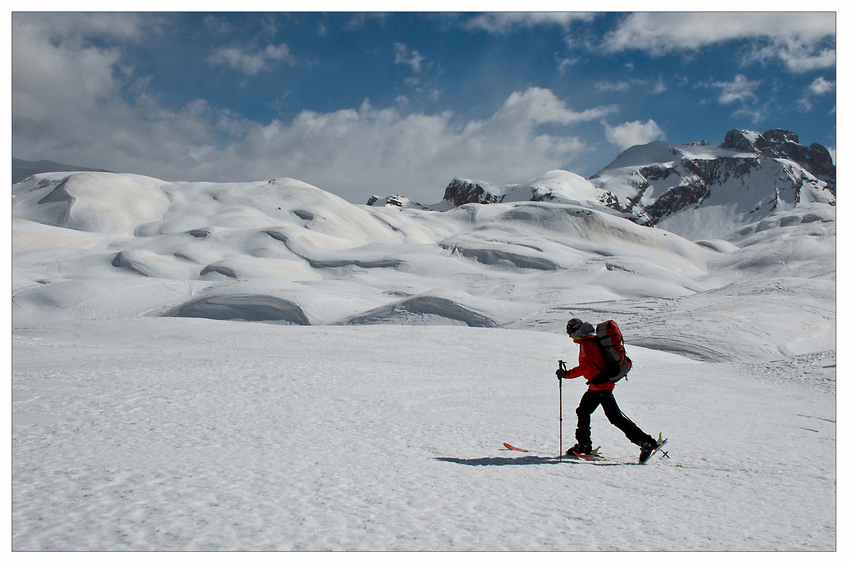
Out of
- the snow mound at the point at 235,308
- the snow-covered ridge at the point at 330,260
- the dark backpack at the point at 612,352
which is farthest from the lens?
the snow mound at the point at 235,308

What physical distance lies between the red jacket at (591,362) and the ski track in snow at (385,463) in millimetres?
730

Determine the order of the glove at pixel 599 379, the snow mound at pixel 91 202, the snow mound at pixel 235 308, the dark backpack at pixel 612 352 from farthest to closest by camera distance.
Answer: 1. the snow mound at pixel 91 202
2. the snow mound at pixel 235 308
3. the glove at pixel 599 379
4. the dark backpack at pixel 612 352

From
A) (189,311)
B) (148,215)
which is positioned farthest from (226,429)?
(148,215)

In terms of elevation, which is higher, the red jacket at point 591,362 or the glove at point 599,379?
the red jacket at point 591,362

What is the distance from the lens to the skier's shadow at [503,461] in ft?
14.2

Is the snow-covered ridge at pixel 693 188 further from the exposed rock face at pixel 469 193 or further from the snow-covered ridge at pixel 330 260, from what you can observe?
the snow-covered ridge at pixel 330 260

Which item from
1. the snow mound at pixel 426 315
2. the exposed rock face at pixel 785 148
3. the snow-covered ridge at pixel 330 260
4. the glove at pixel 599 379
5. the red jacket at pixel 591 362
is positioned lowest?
the snow mound at pixel 426 315

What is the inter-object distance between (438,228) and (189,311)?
1875 inches

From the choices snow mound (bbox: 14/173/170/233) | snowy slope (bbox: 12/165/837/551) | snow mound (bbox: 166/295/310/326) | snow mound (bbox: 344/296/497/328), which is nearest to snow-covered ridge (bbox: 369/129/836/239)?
snow mound (bbox: 14/173/170/233)

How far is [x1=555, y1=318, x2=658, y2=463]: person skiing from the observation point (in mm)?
4637

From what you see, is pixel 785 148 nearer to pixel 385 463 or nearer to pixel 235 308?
pixel 235 308

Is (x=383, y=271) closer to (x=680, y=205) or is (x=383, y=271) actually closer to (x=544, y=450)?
(x=544, y=450)

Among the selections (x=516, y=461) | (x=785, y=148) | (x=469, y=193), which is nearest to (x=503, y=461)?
(x=516, y=461)

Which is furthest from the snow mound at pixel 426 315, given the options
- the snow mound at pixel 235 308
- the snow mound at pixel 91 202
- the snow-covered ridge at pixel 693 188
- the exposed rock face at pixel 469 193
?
the exposed rock face at pixel 469 193
